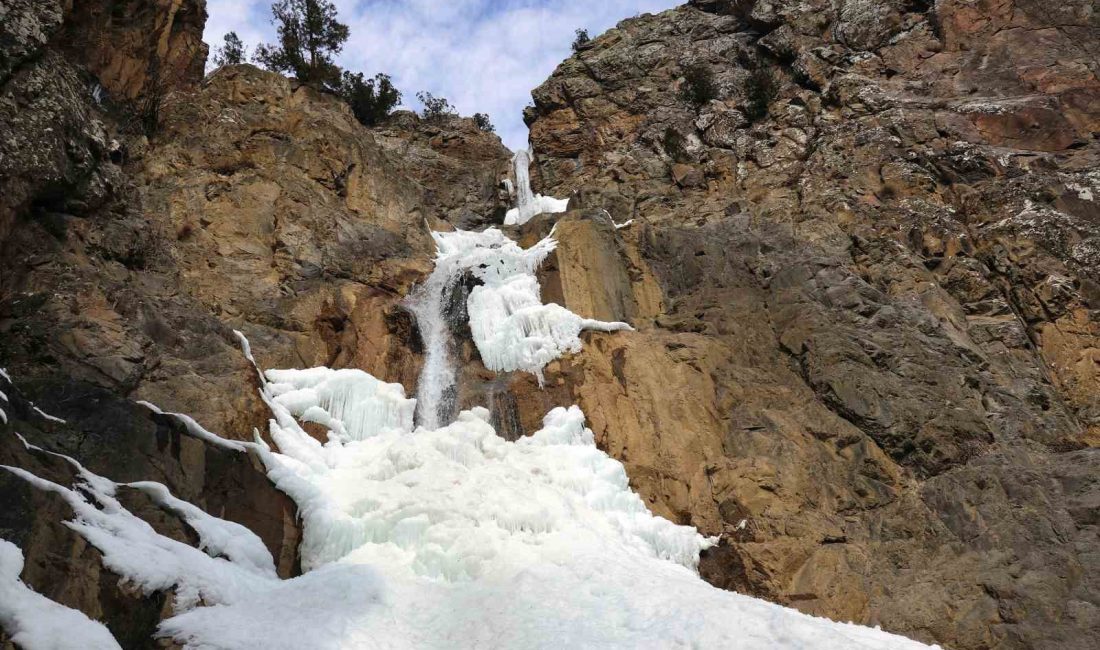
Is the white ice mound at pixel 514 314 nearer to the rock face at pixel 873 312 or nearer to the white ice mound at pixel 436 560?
the rock face at pixel 873 312

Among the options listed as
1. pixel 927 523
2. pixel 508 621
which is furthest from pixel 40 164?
pixel 927 523

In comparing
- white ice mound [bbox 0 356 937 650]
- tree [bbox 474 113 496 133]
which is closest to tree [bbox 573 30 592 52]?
tree [bbox 474 113 496 133]

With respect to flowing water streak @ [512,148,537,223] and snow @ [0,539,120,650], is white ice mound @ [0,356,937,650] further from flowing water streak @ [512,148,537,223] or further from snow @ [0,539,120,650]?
flowing water streak @ [512,148,537,223]

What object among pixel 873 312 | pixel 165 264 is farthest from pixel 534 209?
pixel 165 264

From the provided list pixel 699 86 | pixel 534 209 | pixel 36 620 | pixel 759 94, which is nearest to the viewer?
pixel 36 620

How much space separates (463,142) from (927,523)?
27193mm

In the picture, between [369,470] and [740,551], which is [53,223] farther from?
[740,551]

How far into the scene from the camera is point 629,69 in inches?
1369

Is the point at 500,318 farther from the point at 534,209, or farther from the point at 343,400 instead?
the point at 534,209

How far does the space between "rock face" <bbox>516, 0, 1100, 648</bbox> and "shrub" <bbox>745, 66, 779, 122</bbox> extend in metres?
0.08

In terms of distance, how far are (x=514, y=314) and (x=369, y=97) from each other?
69.6ft

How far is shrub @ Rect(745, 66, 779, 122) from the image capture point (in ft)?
95.6

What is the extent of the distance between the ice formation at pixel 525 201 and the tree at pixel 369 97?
268 inches

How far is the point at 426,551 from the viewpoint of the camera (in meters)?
12.5
